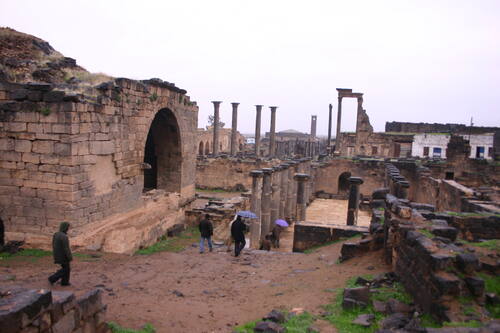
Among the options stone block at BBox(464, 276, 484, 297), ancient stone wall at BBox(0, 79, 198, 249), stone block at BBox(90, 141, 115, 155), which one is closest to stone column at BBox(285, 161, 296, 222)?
ancient stone wall at BBox(0, 79, 198, 249)

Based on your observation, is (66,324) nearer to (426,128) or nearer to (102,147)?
(102,147)

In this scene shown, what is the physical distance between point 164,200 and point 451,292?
1085cm

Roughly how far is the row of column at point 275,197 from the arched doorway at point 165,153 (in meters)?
3.24

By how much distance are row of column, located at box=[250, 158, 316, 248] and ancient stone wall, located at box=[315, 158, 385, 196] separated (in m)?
7.80

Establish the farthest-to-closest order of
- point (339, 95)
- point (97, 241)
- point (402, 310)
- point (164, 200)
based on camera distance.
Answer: point (339, 95) < point (164, 200) < point (97, 241) < point (402, 310)

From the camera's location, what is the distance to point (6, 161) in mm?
9398

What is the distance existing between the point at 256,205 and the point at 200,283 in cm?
791

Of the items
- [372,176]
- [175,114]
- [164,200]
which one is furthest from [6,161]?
[372,176]

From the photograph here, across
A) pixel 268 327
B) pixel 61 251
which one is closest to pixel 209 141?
pixel 61 251

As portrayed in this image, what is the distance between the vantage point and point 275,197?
65.3ft

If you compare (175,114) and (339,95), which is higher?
(339,95)

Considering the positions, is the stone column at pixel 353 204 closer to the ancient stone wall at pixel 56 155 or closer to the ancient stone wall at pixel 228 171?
the ancient stone wall at pixel 56 155

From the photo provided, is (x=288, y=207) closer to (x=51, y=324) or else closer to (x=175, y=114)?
(x=175, y=114)

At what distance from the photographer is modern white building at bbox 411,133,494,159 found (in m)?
46.7
